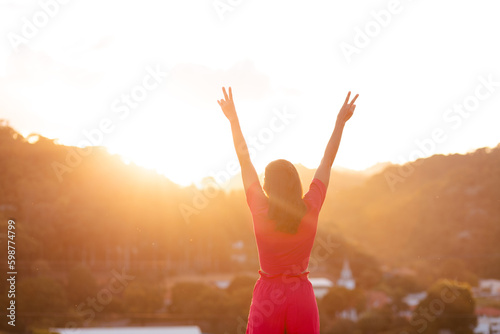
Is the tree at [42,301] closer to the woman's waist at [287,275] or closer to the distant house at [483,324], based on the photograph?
the distant house at [483,324]

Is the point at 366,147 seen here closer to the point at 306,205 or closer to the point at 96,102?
the point at 96,102

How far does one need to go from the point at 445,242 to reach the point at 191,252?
11614 millimetres

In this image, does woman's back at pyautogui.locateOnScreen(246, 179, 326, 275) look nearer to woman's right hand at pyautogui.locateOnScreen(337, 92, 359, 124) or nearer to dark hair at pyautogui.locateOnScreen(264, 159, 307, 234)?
dark hair at pyautogui.locateOnScreen(264, 159, 307, 234)

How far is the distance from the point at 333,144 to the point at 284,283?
0.53 m

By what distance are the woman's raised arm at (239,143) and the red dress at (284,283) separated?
134 mm

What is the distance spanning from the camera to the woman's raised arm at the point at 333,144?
170cm

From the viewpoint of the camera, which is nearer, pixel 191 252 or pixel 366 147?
pixel 366 147

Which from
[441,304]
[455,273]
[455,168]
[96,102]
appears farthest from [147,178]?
[455,273]

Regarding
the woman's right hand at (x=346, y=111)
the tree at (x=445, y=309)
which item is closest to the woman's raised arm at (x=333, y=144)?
the woman's right hand at (x=346, y=111)

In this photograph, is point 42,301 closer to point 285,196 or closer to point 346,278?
point 346,278

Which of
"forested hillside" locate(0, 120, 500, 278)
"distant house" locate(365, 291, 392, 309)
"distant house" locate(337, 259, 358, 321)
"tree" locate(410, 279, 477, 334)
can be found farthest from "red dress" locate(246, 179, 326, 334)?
"distant house" locate(365, 291, 392, 309)

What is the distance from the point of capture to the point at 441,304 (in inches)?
696

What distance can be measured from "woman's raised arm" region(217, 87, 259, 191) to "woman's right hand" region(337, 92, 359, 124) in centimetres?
39

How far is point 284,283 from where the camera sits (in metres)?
1.53
